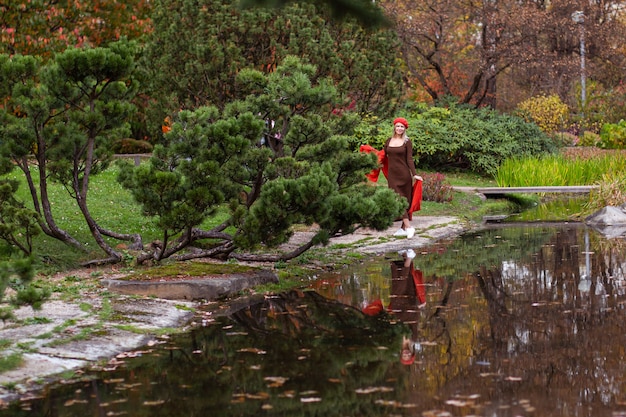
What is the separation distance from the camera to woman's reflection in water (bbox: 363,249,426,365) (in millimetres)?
7211

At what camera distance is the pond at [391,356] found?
5.62 m

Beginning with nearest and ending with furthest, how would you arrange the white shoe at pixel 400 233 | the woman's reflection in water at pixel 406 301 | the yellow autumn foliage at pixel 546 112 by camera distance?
the woman's reflection in water at pixel 406 301, the white shoe at pixel 400 233, the yellow autumn foliage at pixel 546 112

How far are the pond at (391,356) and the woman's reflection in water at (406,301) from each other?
21 mm

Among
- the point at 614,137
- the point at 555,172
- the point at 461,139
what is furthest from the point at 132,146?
the point at 614,137

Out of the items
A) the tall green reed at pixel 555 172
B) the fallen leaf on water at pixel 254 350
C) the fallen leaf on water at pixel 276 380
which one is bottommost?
the fallen leaf on water at pixel 254 350

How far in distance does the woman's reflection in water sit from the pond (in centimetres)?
2

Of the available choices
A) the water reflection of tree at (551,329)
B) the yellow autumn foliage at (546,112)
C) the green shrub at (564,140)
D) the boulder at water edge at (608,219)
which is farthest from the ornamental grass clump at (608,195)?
the yellow autumn foliage at (546,112)

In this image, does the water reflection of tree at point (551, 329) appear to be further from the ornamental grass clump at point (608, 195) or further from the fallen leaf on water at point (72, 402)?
the ornamental grass clump at point (608, 195)

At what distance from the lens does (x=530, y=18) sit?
31.7 m

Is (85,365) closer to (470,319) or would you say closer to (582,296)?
(470,319)

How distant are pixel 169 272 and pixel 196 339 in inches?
101

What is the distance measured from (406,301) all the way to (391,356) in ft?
8.37

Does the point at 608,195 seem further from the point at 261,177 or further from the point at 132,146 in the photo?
the point at 132,146

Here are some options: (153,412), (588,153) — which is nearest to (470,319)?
(153,412)
